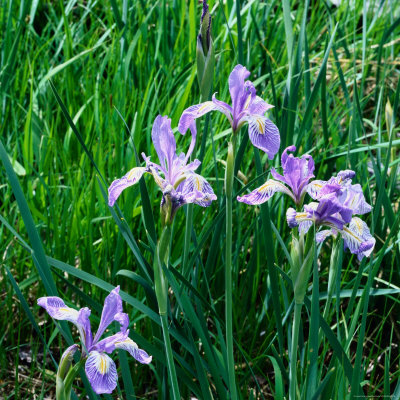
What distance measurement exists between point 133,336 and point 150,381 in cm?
46

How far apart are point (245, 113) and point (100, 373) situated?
1.54ft

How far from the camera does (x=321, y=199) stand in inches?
38.5

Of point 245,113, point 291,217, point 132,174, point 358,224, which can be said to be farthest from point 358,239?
point 132,174

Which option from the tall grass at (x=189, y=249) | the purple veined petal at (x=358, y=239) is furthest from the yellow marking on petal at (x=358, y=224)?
the tall grass at (x=189, y=249)

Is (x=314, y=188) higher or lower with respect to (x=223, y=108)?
lower

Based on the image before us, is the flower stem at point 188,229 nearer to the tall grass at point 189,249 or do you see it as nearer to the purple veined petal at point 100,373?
the tall grass at point 189,249

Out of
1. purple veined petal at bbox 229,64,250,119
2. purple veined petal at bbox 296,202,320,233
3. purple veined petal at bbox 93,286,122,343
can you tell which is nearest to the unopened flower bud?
purple veined petal at bbox 229,64,250,119

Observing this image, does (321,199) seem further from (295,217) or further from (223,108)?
(223,108)

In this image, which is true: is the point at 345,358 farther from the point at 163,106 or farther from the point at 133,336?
the point at 163,106

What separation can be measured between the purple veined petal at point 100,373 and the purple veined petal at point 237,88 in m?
0.45

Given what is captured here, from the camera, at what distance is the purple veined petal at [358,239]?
3.43 ft

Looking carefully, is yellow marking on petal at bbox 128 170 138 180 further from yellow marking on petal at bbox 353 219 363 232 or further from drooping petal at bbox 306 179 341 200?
yellow marking on petal at bbox 353 219 363 232

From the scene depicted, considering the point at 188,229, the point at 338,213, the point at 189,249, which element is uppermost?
the point at 338,213

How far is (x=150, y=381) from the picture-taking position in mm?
1599
